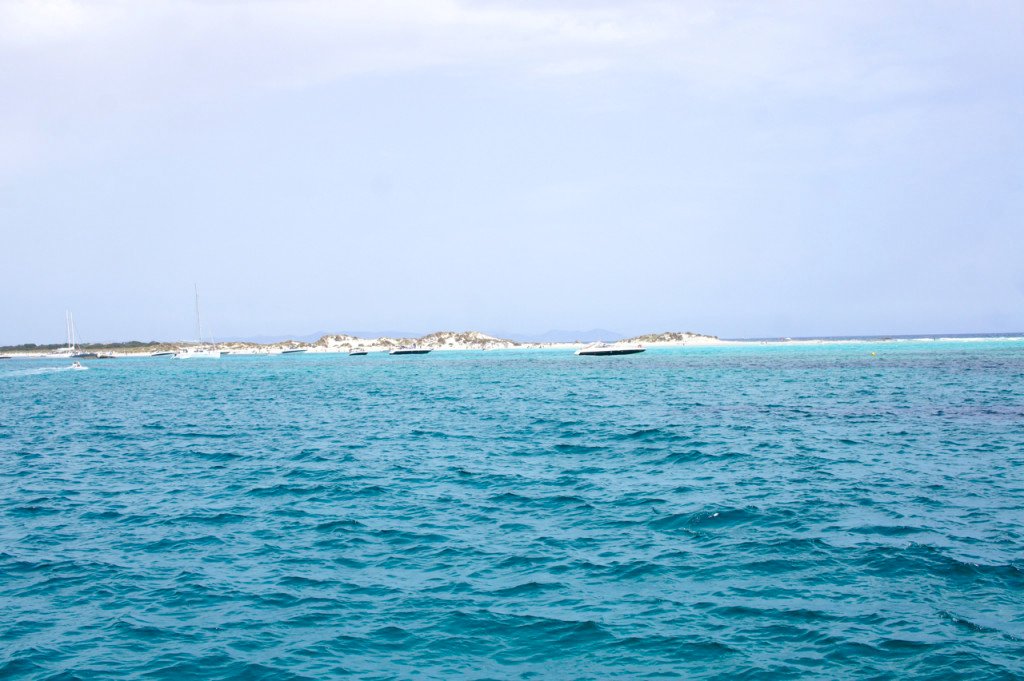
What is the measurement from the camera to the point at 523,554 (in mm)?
14656

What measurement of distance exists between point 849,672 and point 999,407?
36.0 metres

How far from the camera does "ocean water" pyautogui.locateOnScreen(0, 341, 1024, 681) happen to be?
10195 mm

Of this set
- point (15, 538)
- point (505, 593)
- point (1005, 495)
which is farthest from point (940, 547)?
point (15, 538)

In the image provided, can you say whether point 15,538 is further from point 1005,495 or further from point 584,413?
point 584,413

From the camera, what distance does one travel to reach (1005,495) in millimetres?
18562

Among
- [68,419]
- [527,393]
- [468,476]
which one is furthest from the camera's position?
[527,393]

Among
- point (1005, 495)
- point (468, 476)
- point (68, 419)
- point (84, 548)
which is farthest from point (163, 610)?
point (68, 419)

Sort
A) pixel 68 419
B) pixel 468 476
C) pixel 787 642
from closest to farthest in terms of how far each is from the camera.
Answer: pixel 787 642 → pixel 468 476 → pixel 68 419

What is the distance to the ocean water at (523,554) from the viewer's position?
33.4 feet

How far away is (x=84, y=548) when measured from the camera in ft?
51.6

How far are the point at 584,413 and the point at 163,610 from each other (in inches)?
1195

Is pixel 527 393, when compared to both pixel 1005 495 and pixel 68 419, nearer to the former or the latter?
pixel 68 419

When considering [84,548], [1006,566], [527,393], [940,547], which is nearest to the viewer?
[1006,566]

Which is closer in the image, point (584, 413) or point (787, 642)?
point (787, 642)
